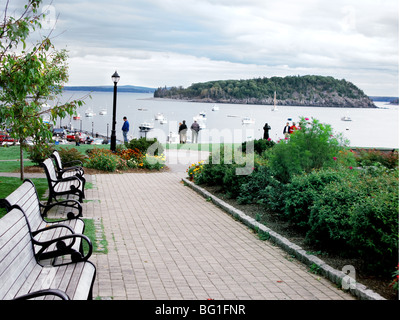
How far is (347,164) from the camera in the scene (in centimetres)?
1027

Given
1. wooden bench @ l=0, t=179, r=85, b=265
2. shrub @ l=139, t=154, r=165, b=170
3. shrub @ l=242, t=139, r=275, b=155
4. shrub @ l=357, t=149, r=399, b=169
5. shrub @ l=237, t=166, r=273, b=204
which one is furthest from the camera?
shrub @ l=139, t=154, r=165, b=170

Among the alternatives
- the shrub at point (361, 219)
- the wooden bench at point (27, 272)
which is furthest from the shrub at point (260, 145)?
the wooden bench at point (27, 272)

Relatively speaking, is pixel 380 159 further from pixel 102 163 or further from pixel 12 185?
pixel 12 185

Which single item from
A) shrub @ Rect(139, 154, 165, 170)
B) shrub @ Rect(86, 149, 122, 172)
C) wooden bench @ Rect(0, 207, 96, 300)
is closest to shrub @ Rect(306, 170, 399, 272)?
wooden bench @ Rect(0, 207, 96, 300)

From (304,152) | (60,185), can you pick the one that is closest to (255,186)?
(304,152)

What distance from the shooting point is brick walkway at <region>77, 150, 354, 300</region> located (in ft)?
16.9

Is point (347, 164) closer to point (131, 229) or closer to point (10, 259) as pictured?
point (131, 229)

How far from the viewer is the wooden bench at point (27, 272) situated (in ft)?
11.6

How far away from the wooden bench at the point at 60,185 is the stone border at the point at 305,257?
3019mm

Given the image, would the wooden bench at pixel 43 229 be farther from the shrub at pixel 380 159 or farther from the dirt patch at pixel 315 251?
the shrub at pixel 380 159

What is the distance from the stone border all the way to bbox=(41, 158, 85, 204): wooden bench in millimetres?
3019

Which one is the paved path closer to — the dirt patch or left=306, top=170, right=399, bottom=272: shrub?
the dirt patch

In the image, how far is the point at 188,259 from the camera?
250 inches

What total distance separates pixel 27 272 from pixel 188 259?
268 cm
